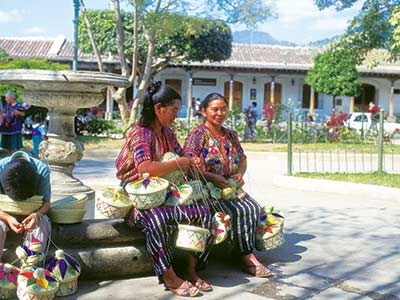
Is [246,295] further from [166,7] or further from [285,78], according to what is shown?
[285,78]

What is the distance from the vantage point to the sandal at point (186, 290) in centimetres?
389

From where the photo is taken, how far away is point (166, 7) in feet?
55.3

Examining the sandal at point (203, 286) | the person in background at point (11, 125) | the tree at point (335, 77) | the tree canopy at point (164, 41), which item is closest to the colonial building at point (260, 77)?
the tree at point (335, 77)

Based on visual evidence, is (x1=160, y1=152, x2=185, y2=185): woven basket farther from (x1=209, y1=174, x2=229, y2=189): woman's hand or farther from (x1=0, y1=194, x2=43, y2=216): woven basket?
(x1=0, y1=194, x2=43, y2=216): woven basket

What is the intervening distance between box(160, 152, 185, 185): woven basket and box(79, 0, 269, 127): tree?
1177cm

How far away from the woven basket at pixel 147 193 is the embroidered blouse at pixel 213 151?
2.16ft

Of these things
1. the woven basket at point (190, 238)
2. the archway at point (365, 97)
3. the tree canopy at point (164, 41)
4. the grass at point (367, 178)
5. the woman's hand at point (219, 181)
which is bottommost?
the grass at point (367, 178)

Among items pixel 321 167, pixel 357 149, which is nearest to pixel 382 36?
pixel 321 167

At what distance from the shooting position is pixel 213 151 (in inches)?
185

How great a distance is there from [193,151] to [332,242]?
178 centimetres

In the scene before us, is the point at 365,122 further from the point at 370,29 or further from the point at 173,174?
the point at 173,174

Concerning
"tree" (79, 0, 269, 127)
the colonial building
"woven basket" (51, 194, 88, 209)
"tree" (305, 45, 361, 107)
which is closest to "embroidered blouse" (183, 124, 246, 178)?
"woven basket" (51, 194, 88, 209)

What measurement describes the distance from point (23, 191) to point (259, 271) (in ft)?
5.68

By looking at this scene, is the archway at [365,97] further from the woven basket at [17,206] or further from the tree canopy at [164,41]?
the woven basket at [17,206]
